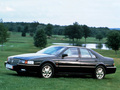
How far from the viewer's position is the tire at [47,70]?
1082 cm

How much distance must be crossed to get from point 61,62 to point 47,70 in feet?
2.42

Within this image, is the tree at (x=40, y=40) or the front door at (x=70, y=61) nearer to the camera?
the front door at (x=70, y=61)

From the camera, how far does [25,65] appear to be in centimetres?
1057

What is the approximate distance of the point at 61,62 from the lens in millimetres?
11242

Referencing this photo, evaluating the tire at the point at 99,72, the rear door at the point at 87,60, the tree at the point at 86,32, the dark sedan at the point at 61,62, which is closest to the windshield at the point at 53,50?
the dark sedan at the point at 61,62

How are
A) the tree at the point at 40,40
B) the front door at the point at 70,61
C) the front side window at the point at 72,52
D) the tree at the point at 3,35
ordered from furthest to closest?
the tree at the point at 40,40 < the tree at the point at 3,35 < the front side window at the point at 72,52 < the front door at the point at 70,61

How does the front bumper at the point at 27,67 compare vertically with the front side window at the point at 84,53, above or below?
below

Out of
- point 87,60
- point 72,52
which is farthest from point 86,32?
point 72,52

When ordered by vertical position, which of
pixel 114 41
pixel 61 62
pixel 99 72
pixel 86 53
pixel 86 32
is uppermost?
pixel 86 32

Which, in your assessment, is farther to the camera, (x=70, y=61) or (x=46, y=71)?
(x=70, y=61)

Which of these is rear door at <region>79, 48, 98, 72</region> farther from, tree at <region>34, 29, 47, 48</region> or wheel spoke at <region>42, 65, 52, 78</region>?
tree at <region>34, 29, 47, 48</region>

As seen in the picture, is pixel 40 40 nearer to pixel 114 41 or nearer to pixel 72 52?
pixel 114 41

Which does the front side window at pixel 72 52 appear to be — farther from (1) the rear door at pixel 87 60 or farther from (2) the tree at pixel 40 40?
(2) the tree at pixel 40 40

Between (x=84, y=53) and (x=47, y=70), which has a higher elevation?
(x=84, y=53)
